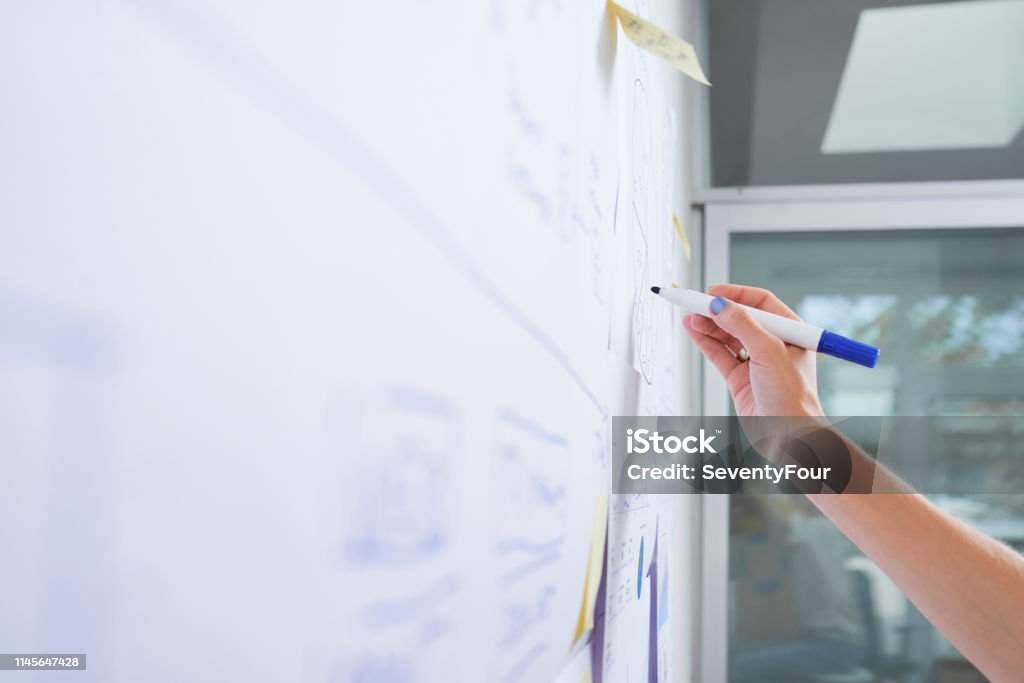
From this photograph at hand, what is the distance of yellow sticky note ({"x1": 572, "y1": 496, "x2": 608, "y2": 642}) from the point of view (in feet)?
1.15

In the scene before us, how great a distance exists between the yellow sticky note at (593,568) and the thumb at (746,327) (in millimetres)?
173

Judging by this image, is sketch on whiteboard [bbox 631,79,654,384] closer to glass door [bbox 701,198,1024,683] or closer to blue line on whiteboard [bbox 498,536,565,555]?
blue line on whiteboard [bbox 498,536,565,555]

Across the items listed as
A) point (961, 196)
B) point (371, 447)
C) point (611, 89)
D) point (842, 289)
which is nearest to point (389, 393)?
point (371, 447)

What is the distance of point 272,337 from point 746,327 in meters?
0.43

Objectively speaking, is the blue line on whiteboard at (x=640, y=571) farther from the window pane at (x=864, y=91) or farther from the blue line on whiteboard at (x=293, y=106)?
the window pane at (x=864, y=91)

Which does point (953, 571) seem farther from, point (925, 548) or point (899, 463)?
point (899, 463)

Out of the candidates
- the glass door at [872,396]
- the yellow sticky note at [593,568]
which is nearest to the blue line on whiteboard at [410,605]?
the yellow sticky note at [593,568]

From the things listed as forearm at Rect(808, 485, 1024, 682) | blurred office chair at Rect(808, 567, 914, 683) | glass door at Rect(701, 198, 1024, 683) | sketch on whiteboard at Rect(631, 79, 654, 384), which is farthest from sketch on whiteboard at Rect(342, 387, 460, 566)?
blurred office chair at Rect(808, 567, 914, 683)

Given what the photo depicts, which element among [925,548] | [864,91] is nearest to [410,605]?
[925,548]

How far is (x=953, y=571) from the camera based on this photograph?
475 millimetres

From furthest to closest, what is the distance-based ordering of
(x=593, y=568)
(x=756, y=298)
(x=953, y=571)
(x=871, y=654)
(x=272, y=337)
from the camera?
(x=871, y=654), (x=756, y=298), (x=953, y=571), (x=593, y=568), (x=272, y=337)

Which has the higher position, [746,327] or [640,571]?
[746,327]

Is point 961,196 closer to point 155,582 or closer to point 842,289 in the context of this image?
point 842,289

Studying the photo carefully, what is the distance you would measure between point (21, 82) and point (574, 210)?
0.24 metres
